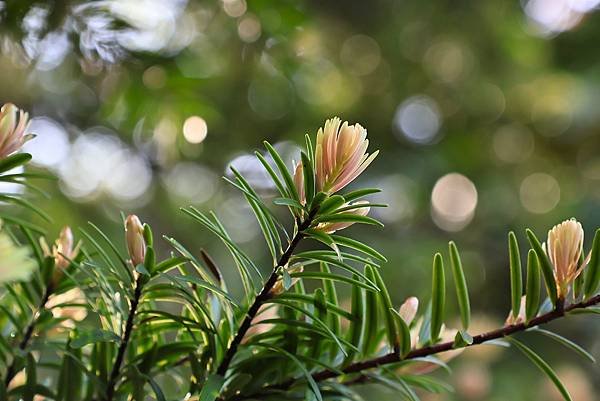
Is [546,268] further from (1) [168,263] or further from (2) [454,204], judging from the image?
(2) [454,204]

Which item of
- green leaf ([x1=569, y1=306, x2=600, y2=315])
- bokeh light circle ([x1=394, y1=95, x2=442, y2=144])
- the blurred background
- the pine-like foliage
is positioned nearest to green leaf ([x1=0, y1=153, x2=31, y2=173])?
the pine-like foliage

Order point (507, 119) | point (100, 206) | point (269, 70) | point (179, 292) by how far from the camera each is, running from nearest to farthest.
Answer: point (179, 292), point (269, 70), point (100, 206), point (507, 119)

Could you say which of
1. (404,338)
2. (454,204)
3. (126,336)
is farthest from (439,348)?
(454,204)

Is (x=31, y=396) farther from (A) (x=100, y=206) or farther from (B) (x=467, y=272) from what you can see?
(B) (x=467, y=272)

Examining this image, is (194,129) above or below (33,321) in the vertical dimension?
above

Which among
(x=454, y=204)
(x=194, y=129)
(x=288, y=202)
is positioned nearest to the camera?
(x=288, y=202)

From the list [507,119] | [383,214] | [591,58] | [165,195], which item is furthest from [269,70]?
[591,58]
